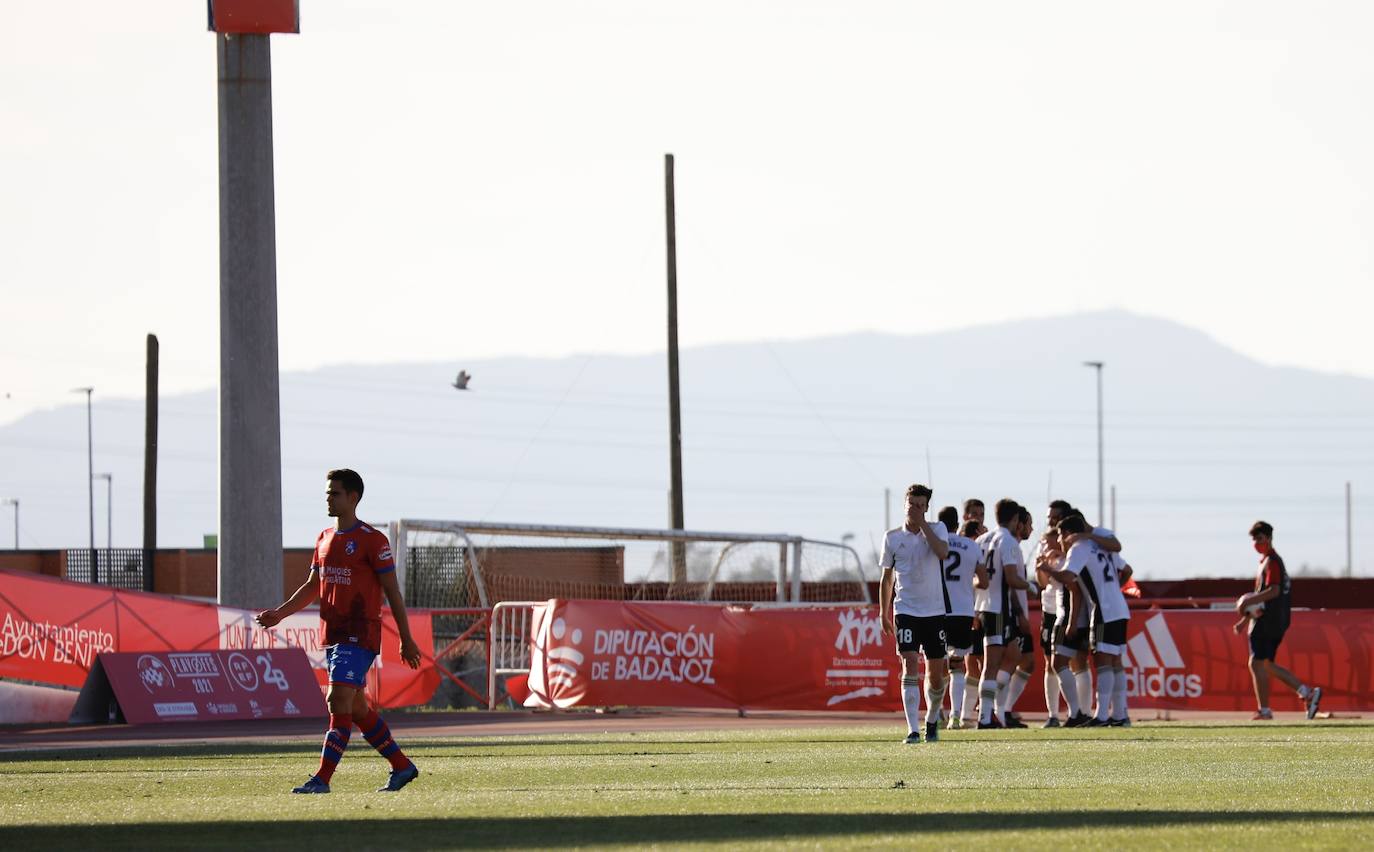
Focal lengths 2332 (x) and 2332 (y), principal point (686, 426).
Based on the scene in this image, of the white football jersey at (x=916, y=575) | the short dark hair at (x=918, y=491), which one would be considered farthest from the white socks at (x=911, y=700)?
the short dark hair at (x=918, y=491)

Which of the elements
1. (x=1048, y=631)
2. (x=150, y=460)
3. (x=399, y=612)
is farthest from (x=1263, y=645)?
(x=150, y=460)

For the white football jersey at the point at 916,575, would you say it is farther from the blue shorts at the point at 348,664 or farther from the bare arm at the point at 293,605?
the blue shorts at the point at 348,664

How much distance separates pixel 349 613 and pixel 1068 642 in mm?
10405

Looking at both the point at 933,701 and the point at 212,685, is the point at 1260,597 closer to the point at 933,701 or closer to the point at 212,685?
the point at 933,701

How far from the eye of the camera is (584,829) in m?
9.81

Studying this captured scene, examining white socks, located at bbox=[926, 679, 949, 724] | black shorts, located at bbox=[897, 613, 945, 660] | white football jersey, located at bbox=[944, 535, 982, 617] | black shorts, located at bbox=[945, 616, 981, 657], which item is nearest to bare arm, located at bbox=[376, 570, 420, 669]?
black shorts, located at bbox=[897, 613, 945, 660]

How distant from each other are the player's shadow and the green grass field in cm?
2

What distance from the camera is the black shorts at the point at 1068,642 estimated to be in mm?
21219

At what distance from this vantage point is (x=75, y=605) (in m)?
26.7

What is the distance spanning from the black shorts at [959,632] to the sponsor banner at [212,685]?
28.7 ft

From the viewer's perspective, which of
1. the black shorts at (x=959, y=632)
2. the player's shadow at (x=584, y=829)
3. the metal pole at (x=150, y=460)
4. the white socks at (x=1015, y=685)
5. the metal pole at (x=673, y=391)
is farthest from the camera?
the metal pole at (x=150, y=460)

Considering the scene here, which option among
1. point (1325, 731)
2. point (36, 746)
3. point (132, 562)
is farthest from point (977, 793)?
point (132, 562)

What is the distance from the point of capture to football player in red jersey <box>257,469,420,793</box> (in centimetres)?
1228

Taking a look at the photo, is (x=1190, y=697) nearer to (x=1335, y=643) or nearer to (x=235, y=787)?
(x=1335, y=643)
